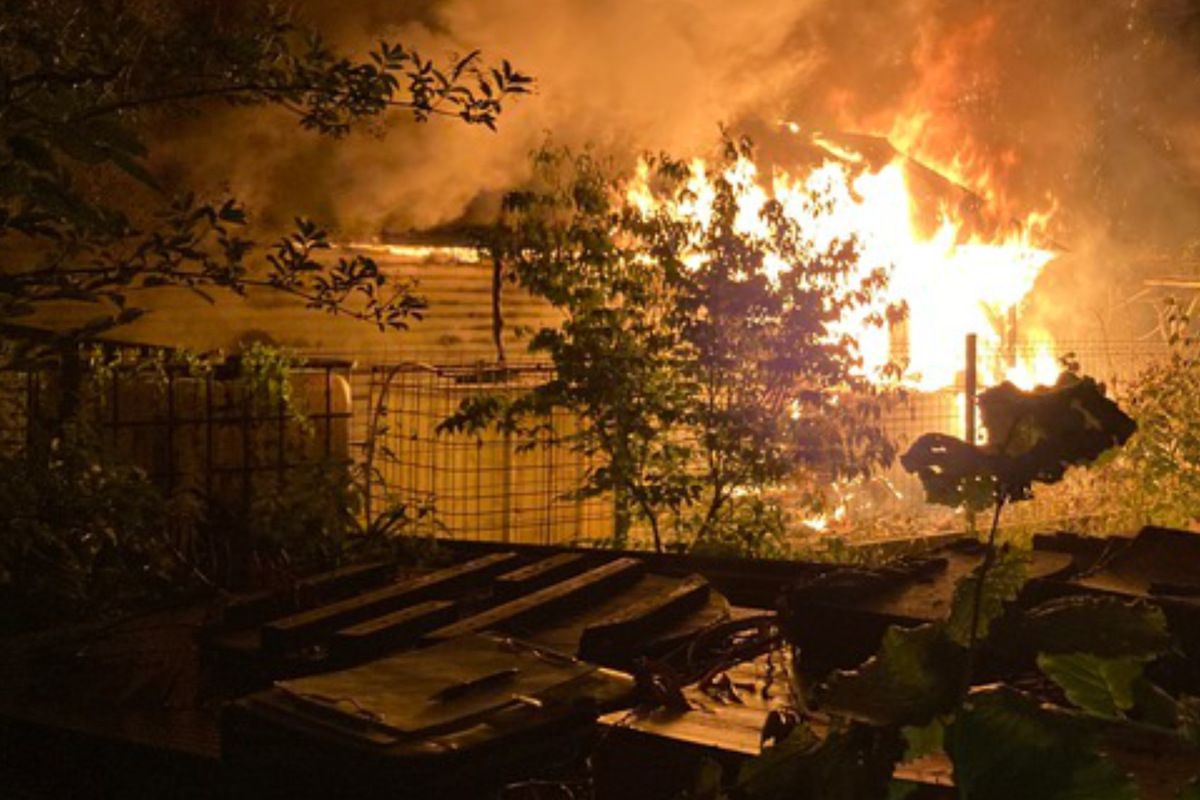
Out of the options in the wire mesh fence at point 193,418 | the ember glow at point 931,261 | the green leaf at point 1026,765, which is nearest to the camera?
the green leaf at point 1026,765

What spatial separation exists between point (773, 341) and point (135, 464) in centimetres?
389

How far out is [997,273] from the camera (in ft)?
52.3

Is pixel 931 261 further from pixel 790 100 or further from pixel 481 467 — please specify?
pixel 481 467

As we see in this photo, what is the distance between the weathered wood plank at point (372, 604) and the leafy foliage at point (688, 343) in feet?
10.7

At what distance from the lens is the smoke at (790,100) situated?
977 centimetres

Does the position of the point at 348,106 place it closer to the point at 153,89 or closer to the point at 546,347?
the point at 153,89

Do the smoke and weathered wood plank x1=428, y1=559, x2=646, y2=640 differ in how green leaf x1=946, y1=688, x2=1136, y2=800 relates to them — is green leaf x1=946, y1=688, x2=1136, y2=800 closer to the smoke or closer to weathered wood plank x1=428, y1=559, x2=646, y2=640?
weathered wood plank x1=428, y1=559, x2=646, y2=640

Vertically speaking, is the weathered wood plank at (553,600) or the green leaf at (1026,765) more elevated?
the green leaf at (1026,765)

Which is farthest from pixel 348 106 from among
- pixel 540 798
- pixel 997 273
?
pixel 997 273

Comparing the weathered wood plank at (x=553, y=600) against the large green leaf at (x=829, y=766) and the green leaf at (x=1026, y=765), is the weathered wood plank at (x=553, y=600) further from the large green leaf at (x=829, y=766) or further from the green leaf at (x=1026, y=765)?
the green leaf at (x=1026, y=765)

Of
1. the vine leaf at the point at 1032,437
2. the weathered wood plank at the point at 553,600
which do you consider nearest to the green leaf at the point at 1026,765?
the vine leaf at the point at 1032,437

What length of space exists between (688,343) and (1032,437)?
22.6ft

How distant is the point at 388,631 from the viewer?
4.10m

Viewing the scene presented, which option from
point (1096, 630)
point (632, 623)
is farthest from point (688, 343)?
point (1096, 630)
